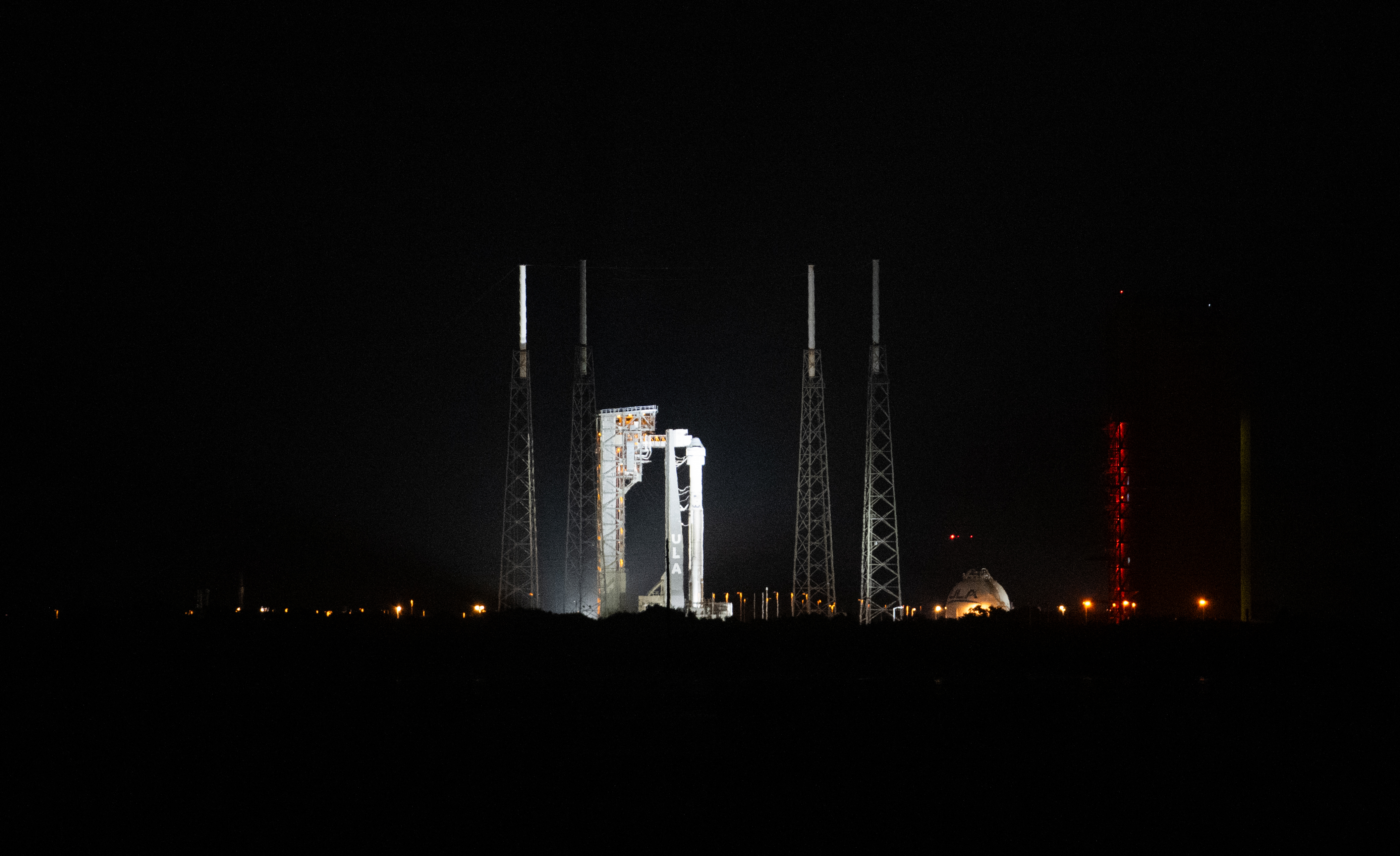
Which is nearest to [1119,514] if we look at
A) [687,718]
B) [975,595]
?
[975,595]

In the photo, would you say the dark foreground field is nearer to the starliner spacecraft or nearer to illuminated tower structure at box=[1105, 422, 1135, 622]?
illuminated tower structure at box=[1105, 422, 1135, 622]

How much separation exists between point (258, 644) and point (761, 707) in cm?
1742

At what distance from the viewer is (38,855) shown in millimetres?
11344

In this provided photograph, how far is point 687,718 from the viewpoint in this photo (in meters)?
21.3

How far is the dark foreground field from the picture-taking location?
14.0 metres

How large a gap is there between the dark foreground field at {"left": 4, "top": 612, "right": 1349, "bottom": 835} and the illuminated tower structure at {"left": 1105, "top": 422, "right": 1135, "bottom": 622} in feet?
19.2

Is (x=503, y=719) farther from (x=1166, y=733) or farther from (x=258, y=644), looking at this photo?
(x=258, y=644)

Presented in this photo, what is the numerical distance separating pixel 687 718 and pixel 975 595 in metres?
32.5

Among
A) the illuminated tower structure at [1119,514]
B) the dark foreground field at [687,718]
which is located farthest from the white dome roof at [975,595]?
the dark foreground field at [687,718]

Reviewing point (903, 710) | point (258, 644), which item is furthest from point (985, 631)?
point (258, 644)

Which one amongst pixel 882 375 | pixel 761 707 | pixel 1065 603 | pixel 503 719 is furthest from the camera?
pixel 1065 603

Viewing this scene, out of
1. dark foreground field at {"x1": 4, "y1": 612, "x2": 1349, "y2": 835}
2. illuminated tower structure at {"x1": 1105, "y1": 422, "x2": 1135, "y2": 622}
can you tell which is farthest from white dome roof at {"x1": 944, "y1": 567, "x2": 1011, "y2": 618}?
dark foreground field at {"x1": 4, "y1": 612, "x2": 1349, "y2": 835}

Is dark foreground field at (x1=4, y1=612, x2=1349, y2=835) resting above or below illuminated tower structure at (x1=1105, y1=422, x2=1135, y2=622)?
below

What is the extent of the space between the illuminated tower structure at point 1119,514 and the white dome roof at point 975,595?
9518 mm
